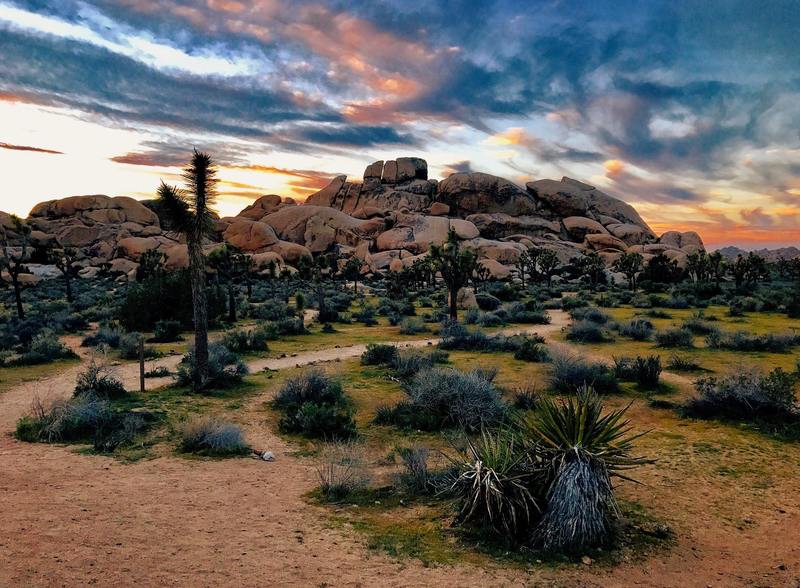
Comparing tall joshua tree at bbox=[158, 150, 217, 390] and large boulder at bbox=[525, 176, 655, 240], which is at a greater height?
large boulder at bbox=[525, 176, 655, 240]

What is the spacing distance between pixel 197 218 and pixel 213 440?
7491 mm

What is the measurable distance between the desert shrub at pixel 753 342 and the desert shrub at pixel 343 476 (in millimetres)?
17683

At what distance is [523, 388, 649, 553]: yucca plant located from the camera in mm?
6625

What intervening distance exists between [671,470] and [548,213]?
104147 millimetres

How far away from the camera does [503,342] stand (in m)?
22.3

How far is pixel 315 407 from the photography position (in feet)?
40.9

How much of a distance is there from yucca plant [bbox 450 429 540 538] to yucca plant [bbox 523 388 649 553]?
292mm

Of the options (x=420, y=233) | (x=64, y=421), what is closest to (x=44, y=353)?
(x=64, y=421)

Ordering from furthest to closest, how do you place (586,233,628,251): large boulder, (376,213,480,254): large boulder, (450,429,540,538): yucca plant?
1. (586,233,628,251): large boulder
2. (376,213,480,254): large boulder
3. (450,429,540,538): yucca plant

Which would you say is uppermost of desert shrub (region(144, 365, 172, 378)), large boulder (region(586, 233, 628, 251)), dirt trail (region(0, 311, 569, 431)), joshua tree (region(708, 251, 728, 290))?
large boulder (region(586, 233, 628, 251))

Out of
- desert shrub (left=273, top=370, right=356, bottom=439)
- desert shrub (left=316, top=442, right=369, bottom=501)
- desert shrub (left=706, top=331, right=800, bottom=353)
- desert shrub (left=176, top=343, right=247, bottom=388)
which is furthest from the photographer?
desert shrub (left=706, top=331, right=800, bottom=353)

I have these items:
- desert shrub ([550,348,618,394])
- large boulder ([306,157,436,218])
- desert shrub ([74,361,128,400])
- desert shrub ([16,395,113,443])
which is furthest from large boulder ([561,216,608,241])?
desert shrub ([16,395,113,443])

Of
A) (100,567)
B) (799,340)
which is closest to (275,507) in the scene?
(100,567)

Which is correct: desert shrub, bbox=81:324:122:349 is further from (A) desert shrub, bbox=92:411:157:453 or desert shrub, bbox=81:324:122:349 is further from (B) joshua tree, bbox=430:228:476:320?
(B) joshua tree, bbox=430:228:476:320
